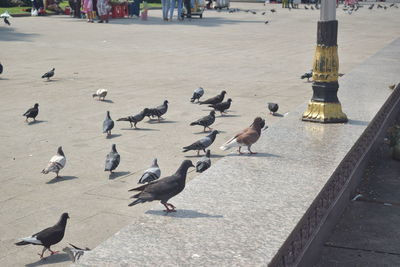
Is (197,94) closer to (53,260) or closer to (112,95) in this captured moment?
(112,95)

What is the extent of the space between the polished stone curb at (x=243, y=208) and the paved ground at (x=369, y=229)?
0.61 meters

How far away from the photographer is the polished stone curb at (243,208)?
4.25m

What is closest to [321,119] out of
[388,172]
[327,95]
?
[327,95]

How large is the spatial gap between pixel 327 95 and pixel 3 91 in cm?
834

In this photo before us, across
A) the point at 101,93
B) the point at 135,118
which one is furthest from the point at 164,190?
the point at 101,93

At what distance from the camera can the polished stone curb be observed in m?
4.25

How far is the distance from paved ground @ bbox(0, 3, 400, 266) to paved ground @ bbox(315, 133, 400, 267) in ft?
6.41

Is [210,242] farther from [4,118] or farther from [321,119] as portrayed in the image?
[4,118]

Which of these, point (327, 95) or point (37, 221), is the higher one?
point (327, 95)

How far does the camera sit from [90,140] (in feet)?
33.8

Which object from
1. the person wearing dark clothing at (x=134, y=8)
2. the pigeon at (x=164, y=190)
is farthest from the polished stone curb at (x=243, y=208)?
the person wearing dark clothing at (x=134, y=8)

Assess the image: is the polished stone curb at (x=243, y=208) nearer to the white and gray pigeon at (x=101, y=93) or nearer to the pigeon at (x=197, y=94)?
the pigeon at (x=197, y=94)

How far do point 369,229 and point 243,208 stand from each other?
1880mm

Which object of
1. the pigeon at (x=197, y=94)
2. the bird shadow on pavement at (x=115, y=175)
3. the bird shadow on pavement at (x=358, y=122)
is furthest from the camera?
the pigeon at (x=197, y=94)
